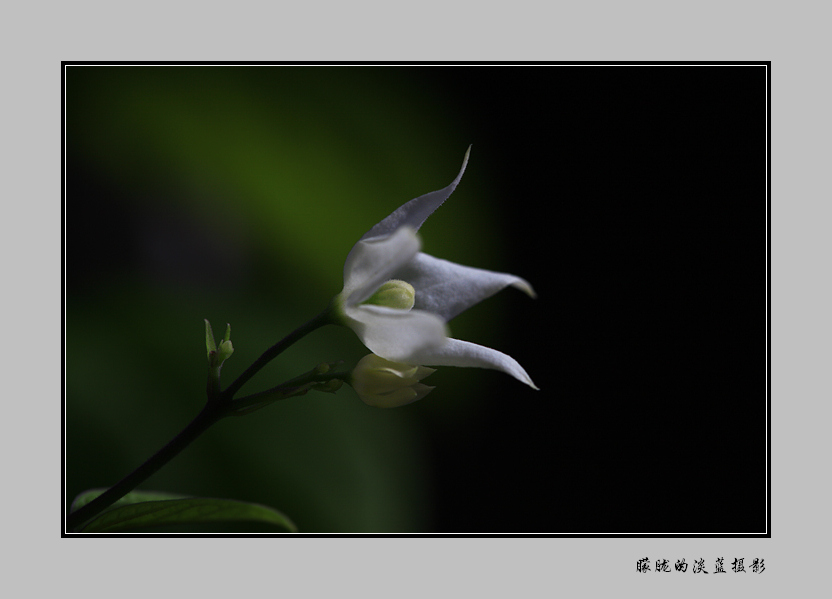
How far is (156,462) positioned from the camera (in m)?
0.63

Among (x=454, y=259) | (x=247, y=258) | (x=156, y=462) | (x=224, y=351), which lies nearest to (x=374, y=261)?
(x=224, y=351)

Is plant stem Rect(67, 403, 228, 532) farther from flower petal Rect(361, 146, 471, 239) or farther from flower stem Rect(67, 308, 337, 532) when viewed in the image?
flower petal Rect(361, 146, 471, 239)

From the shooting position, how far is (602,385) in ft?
6.94

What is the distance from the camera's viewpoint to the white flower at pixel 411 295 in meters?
0.61

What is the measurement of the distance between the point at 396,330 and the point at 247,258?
5.36 ft

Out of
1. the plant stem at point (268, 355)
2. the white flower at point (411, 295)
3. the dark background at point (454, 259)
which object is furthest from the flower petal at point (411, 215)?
the dark background at point (454, 259)

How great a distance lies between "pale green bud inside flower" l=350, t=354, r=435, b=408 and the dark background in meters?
1.20

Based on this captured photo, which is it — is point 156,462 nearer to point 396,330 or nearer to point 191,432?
point 191,432

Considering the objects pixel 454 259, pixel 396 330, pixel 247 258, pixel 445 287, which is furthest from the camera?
pixel 454 259

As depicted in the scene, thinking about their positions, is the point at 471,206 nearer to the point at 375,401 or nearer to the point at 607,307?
the point at 607,307

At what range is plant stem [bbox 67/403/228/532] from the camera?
0.63 metres

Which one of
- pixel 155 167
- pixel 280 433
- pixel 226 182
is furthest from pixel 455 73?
→ pixel 280 433

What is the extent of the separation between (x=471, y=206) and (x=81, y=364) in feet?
4.98

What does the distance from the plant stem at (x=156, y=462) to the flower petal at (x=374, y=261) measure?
178 millimetres
